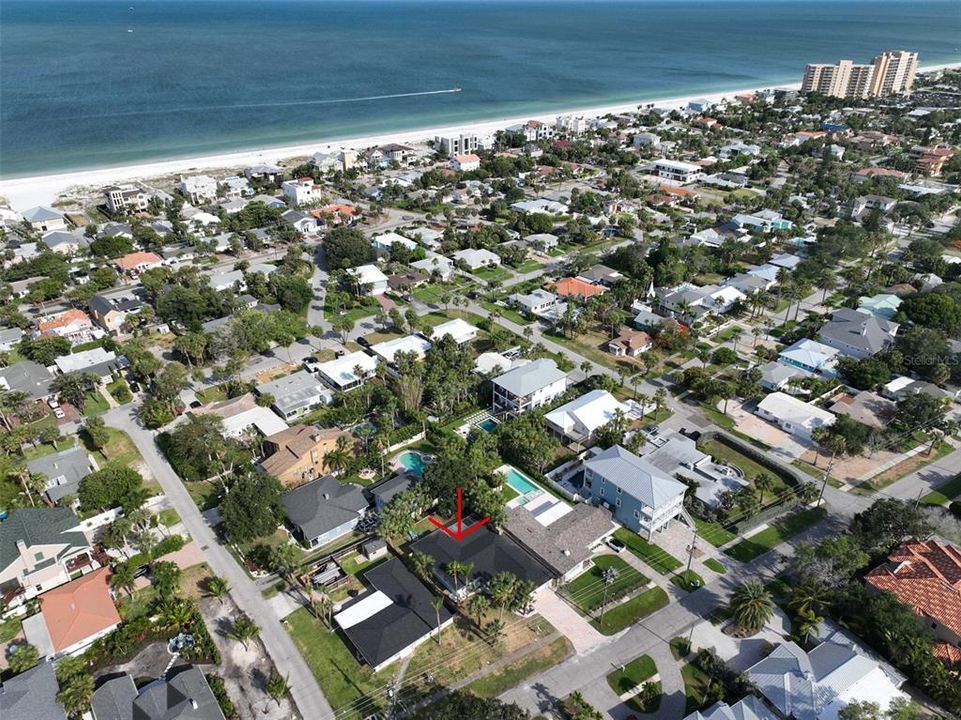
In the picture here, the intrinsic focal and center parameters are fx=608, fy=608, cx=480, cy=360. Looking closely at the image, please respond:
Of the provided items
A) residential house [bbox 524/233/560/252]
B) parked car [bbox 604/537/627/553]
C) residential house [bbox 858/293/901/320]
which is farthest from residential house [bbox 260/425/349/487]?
residential house [bbox 858/293/901/320]

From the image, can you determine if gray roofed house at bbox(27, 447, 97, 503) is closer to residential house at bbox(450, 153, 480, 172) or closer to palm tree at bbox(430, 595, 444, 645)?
palm tree at bbox(430, 595, 444, 645)

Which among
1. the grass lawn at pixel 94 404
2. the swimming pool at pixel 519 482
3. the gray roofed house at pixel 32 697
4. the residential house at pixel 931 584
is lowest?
the grass lawn at pixel 94 404

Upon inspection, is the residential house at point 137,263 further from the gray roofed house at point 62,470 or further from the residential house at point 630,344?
the residential house at point 630,344

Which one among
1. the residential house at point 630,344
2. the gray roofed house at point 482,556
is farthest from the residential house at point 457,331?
the gray roofed house at point 482,556

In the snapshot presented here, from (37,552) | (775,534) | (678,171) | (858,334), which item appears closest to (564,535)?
(775,534)

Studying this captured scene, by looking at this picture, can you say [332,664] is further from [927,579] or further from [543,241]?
[543,241]

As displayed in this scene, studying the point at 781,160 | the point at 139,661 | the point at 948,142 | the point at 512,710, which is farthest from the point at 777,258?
the point at 948,142

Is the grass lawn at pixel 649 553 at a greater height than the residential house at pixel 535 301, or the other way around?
the residential house at pixel 535 301
